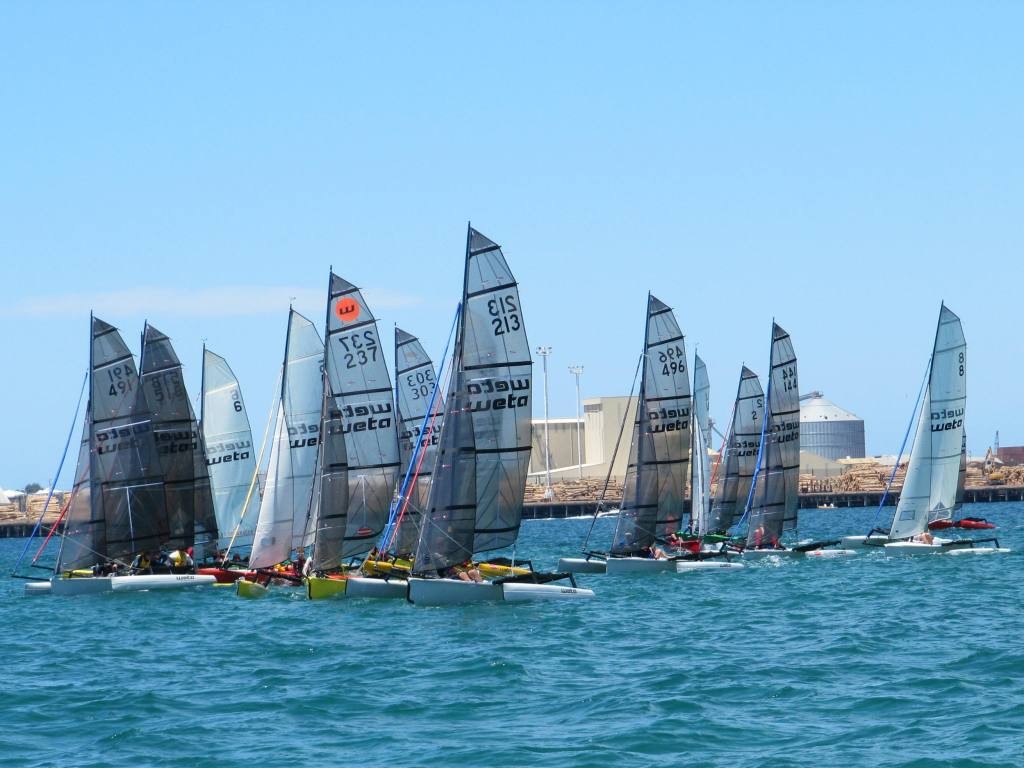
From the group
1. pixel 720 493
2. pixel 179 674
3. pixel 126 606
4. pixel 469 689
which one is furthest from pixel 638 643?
pixel 720 493

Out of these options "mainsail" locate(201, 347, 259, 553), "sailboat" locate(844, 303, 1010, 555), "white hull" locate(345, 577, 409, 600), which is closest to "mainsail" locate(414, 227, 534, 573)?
"white hull" locate(345, 577, 409, 600)

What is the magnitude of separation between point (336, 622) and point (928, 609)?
13.7 meters

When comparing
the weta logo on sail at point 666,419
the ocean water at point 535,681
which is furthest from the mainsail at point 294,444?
the weta logo on sail at point 666,419

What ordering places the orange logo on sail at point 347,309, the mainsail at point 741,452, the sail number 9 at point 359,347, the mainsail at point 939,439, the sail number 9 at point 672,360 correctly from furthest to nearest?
the mainsail at point 741,452 → the mainsail at point 939,439 → the sail number 9 at point 672,360 → the sail number 9 at point 359,347 → the orange logo on sail at point 347,309

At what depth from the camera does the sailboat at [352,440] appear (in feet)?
145

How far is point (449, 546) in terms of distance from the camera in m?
39.0

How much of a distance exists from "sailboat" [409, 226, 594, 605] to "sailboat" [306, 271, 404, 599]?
5.37 metres

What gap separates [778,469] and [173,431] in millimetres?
20962

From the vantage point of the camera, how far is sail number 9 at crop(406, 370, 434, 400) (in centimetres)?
5394

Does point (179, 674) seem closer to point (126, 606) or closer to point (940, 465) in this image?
point (126, 606)

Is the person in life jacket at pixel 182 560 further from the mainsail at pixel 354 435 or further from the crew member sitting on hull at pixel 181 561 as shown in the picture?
the mainsail at pixel 354 435

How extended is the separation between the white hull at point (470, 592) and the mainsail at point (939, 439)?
853 inches

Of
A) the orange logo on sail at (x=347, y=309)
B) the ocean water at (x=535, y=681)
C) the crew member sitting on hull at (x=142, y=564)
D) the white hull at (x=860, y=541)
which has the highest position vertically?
the orange logo on sail at (x=347, y=309)

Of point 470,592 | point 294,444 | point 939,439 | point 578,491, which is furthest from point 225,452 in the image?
point 578,491
